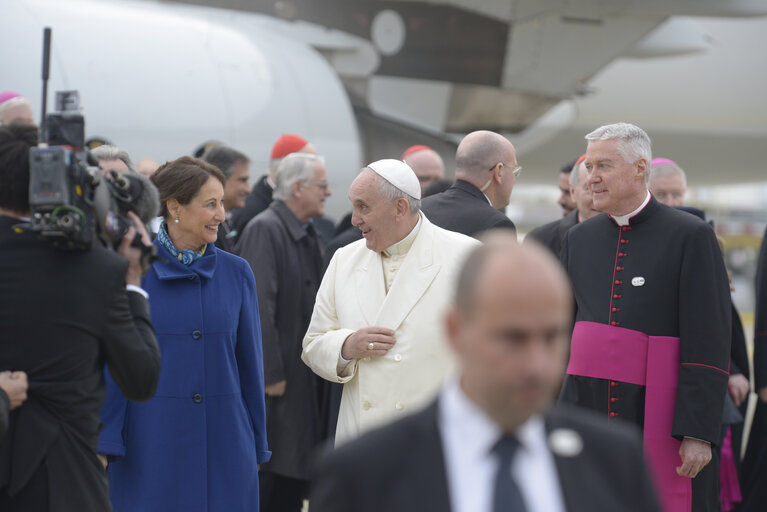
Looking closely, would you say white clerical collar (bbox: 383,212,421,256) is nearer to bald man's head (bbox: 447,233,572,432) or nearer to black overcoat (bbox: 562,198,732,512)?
black overcoat (bbox: 562,198,732,512)

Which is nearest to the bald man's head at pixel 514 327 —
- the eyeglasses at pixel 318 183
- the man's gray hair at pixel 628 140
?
the man's gray hair at pixel 628 140

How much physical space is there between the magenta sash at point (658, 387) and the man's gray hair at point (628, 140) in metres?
0.61

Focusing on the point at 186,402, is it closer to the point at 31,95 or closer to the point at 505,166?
the point at 505,166

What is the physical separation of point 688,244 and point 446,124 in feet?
22.5

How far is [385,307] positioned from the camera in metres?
2.86

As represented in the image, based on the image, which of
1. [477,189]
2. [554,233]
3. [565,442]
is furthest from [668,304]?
[565,442]

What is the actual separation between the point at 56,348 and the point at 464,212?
78.9 inches

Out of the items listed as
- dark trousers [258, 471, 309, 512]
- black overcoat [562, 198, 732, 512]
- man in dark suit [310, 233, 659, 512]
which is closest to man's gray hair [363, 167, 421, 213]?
black overcoat [562, 198, 732, 512]

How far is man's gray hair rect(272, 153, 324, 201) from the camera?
14.9 feet

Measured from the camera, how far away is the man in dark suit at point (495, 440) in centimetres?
111

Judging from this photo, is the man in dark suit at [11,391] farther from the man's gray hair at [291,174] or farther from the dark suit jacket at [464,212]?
the man's gray hair at [291,174]

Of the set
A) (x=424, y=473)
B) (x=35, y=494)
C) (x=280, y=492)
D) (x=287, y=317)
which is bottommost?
(x=280, y=492)

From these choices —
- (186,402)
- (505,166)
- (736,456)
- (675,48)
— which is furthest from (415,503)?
(675,48)

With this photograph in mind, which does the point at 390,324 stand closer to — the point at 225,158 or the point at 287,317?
the point at 287,317
